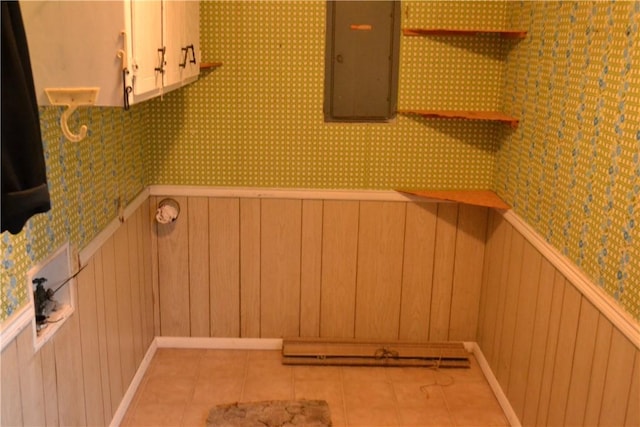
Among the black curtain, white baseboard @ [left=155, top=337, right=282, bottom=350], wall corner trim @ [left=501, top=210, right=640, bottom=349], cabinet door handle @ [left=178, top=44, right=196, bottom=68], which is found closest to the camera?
the black curtain

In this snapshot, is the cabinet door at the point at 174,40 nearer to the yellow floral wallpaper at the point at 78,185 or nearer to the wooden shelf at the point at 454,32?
the yellow floral wallpaper at the point at 78,185

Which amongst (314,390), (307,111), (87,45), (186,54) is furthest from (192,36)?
(314,390)

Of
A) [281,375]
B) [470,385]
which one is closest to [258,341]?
[281,375]

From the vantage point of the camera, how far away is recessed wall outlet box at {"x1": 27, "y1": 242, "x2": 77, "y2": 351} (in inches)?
83.7

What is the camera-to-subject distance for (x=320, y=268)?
362cm

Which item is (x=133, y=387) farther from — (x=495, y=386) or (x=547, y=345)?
(x=547, y=345)

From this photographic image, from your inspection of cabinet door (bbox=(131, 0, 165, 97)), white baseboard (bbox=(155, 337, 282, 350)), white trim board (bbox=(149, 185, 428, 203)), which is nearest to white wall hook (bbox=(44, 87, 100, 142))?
cabinet door (bbox=(131, 0, 165, 97))

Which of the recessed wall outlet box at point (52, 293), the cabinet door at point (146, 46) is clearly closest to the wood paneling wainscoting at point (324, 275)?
the recessed wall outlet box at point (52, 293)

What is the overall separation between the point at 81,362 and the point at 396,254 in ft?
5.70

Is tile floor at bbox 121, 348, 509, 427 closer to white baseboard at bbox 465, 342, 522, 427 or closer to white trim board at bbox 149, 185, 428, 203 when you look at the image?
white baseboard at bbox 465, 342, 522, 427

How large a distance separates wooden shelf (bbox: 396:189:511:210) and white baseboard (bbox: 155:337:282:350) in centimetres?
113

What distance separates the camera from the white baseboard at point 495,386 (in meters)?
3.08

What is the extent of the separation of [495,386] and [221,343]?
58.7 inches

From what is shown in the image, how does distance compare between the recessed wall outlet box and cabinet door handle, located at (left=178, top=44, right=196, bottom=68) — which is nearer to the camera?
the recessed wall outlet box
